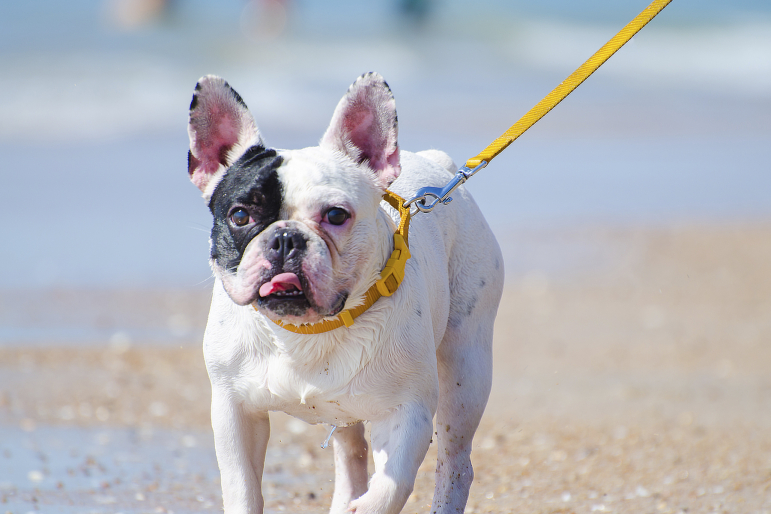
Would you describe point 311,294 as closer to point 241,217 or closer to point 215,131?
point 241,217

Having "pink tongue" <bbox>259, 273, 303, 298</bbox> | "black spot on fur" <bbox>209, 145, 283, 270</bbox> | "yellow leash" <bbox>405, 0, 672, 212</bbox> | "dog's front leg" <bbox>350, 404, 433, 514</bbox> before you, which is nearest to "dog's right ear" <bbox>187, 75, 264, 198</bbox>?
"black spot on fur" <bbox>209, 145, 283, 270</bbox>

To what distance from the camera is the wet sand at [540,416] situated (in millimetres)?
4391

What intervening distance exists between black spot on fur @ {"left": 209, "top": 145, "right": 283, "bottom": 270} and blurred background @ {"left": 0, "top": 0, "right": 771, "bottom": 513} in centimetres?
32

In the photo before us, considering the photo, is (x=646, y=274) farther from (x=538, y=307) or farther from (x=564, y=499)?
(x=564, y=499)

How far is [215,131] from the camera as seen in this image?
312cm

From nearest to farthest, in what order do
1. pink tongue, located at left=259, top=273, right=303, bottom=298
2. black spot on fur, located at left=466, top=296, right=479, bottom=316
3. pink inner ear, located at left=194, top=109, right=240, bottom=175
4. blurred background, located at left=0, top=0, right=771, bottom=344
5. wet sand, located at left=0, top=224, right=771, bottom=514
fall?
pink tongue, located at left=259, top=273, right=303, bottom=298, pink inner ear, located at left=194, top=109, right=240, bottom=175, black spot on fur, located at left=466, top=296, right=479, bottom=316, wet sand, located at left=0, top=224, right=771, bottom=514, blurred background, located at left=0, top=0, right=771, bottom=344

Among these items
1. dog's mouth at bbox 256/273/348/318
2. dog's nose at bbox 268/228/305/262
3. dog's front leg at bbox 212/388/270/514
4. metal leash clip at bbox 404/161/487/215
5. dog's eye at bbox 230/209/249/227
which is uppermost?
metal leash clip at bbox 404/161/487/215

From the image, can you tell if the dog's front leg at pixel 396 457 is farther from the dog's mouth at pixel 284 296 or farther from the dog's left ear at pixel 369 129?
the dog's left ear at pixel 369 129

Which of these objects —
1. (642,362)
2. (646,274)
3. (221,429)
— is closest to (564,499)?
(221,429)

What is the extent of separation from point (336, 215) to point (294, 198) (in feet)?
0.45

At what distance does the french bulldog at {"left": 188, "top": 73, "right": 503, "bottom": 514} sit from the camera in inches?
111

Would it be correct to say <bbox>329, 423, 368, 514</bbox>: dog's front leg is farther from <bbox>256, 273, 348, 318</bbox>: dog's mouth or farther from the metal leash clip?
<bbox>256, 273, 348, 318</bbox>: dog's mouth

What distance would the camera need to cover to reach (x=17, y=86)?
747 inches

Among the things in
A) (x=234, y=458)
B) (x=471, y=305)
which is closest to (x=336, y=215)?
(x=234, y=458)
